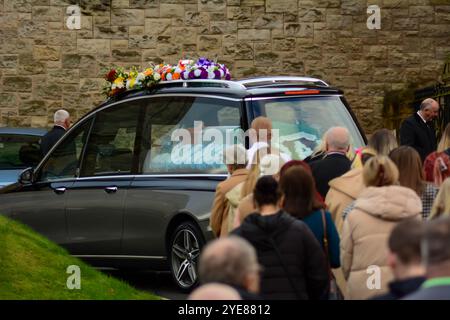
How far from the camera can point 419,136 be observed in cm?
1523

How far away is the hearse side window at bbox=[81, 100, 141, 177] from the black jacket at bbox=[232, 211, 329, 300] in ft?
18.9

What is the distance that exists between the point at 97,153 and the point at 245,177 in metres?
3.77

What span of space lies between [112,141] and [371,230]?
222 inches

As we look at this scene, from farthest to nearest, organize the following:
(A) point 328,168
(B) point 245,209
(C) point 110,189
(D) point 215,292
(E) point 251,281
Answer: (C) point 110,189 → (A) point 328,168 → (B) point 245,209 → (E) point 251,281 → (D) point 215,292

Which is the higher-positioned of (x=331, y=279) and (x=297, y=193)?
(x=297, y=193)

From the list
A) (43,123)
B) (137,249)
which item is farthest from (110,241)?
(43,123)

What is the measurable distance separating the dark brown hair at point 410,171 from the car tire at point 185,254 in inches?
116

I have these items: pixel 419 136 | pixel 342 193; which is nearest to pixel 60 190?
pixel 419 136

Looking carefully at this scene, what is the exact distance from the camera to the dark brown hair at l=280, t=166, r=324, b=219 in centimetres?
816

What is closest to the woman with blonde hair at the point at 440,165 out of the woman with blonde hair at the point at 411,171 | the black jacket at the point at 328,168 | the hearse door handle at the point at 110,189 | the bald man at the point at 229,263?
the woman with blonde hair at the point at 411,171

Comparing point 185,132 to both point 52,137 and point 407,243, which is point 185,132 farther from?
point 407,243

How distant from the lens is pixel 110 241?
13086 millimetres

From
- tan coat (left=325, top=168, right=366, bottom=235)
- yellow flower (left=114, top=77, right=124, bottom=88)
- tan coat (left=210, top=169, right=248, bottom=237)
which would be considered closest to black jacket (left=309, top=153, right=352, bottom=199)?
tan coat (left=325, top=168, right=366, bottom=235)

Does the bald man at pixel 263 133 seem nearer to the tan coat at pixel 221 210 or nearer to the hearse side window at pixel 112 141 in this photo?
the tan coat at pixel 221 210
